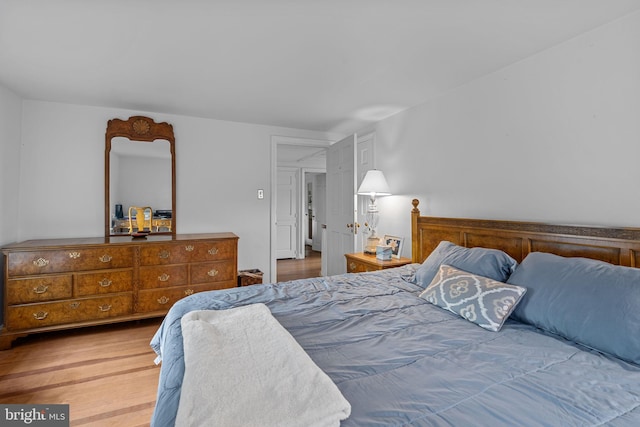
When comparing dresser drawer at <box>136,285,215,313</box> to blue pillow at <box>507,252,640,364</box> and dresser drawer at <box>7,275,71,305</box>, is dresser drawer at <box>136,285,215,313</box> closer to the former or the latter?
dresser drawer at <box>7,275,71,305</box>

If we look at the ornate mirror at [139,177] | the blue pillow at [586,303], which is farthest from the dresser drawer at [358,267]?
the ornate mirror at [139,177]

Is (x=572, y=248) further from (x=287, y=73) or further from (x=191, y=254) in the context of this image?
(x=191, y=254)

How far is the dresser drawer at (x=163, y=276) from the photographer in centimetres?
302

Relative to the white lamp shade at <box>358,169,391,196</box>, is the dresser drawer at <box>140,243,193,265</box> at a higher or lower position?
lower

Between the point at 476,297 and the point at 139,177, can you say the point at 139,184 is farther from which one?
the point at 476,297

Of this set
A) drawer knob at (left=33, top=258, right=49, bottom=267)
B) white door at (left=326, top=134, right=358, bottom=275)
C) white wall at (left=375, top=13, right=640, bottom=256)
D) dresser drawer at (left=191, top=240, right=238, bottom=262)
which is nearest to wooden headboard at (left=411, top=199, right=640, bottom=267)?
white wall at (left=375, top=13, right=640, bottom=256)

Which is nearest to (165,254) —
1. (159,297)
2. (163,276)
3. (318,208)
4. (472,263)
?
(163,276)

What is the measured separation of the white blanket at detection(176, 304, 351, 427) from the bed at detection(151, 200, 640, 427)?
1cm

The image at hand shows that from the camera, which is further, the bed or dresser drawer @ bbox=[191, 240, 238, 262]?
dresser drawer @ bbox=[191, 240, 238, 262]

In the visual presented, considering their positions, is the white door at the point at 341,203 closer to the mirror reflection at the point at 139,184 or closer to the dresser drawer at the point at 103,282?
the mirror reflection at the point at 139,184

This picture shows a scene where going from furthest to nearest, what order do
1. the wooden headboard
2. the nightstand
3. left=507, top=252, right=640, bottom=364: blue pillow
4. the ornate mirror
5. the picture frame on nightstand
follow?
1. the ornate mirror
2. the picture frame on nightstand
3. the nightstand
4. the wooden headboard
5. left=507, top=252, right=640, bottom=364: blue pillow

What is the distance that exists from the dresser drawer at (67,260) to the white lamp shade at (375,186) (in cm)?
251

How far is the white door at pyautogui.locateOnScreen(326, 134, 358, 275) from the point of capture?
3678 mm

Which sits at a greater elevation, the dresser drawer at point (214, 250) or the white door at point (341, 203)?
the white door at point (341, 203)
